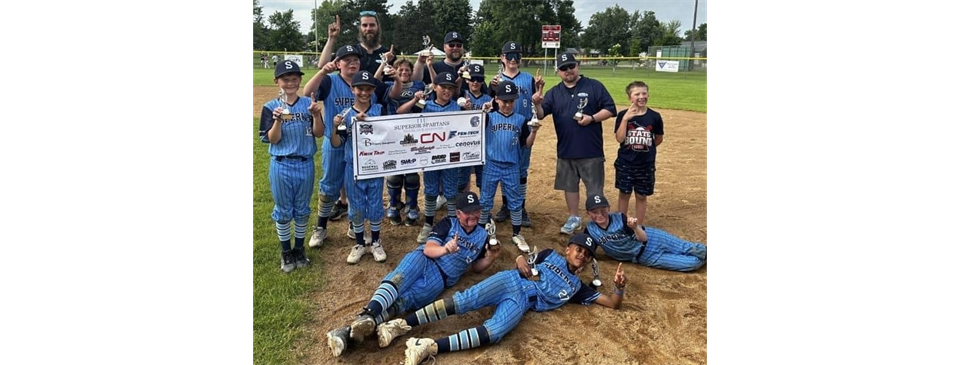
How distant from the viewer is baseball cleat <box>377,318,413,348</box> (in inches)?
180

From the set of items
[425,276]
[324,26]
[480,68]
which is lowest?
[425,276]

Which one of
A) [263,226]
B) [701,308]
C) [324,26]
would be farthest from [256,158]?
[324,26]

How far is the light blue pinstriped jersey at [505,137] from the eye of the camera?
680 centimetres

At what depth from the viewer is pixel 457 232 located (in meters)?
5.67

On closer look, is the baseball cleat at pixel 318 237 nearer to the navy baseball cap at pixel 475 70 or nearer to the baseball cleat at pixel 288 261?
the baseball cleat at pixel 288 261

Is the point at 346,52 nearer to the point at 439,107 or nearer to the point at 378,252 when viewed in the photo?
the point at 439,107

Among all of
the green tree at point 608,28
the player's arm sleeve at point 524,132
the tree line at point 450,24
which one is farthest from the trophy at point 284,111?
the green tree at point 608,28

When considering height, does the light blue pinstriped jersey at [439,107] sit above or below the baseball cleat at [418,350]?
above

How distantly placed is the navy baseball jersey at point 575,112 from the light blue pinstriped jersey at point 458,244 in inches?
85.0

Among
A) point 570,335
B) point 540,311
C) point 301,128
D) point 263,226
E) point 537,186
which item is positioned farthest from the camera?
point 537,186

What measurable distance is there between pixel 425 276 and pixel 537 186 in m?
5.29

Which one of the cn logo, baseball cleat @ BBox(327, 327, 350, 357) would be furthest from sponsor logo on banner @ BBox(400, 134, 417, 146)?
baseball cleat @ BBox(327, 327, 350, 357)

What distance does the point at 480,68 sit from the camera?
24.4ft

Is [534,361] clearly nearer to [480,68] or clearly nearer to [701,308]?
[701,308]
